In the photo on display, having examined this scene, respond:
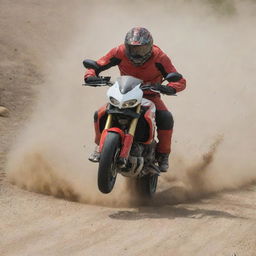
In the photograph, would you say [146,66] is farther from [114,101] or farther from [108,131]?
[108,131]

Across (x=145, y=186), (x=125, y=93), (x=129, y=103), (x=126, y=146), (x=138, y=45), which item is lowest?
(x=145, y=186)

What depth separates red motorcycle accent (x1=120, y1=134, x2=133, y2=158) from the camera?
7.02 metres

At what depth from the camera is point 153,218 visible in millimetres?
7070

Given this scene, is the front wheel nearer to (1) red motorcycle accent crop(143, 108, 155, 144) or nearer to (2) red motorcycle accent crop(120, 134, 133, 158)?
(2) red motorcycle accent crop(120, 134, 133, 158)

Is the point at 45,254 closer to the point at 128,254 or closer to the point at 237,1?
the point at 128,254

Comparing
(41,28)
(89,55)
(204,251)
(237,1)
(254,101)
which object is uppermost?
(237,1)

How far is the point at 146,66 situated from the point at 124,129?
1078 millimetres

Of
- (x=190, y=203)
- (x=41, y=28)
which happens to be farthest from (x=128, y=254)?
(x=41, y=28)

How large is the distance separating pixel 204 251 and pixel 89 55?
39.3 ft

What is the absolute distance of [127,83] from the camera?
7355 mm

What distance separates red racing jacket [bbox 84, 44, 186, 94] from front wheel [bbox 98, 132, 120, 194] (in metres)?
1.28

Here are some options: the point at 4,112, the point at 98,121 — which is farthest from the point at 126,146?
the point at 4,112

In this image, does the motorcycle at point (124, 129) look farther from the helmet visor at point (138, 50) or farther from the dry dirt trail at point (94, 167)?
the dry dirt trail at point (94, 167)

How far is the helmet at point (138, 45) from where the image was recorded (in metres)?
7.56
